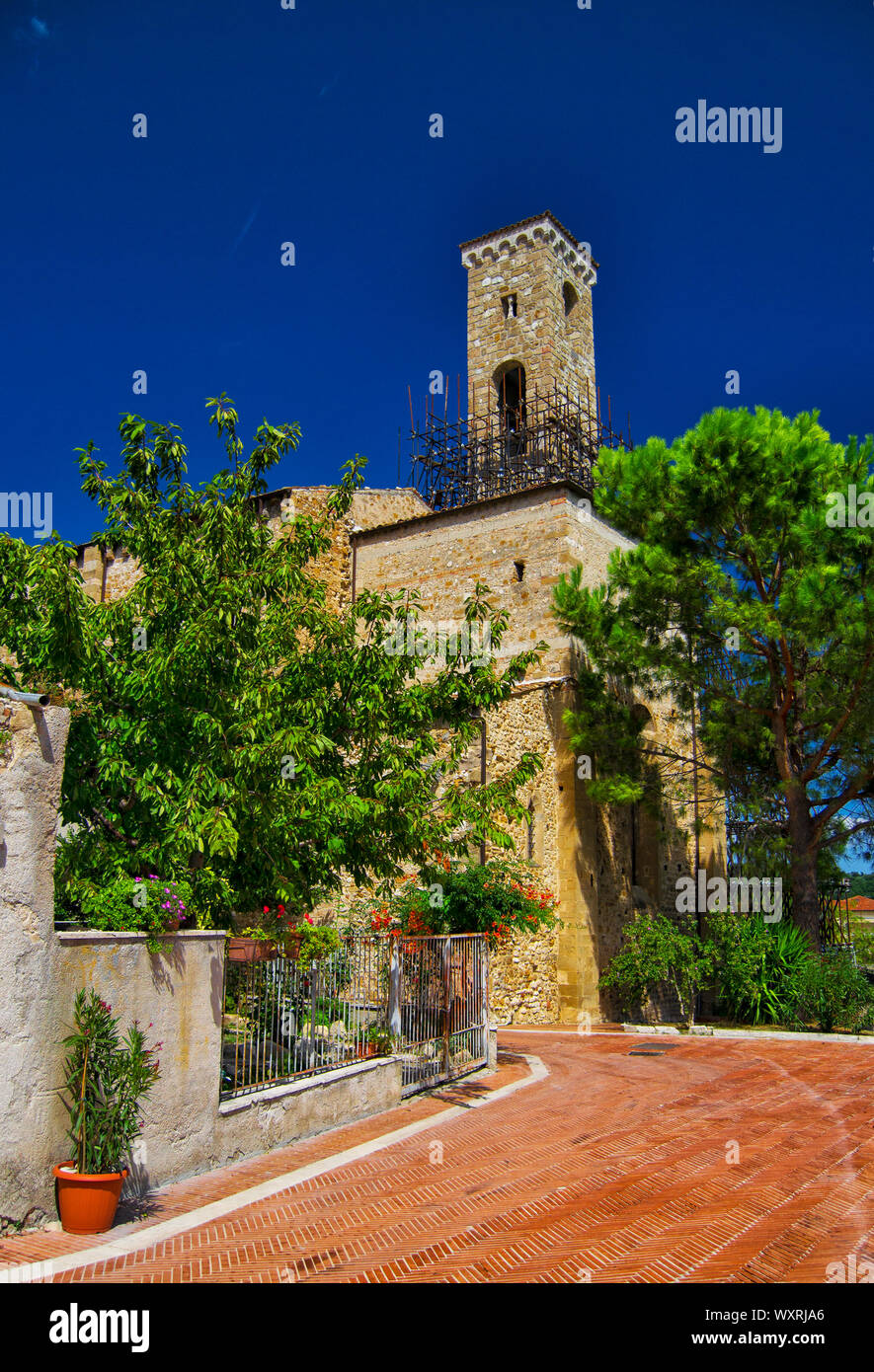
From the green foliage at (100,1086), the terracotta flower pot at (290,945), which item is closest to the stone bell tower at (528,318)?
the terracotta flower pot at (290,945)

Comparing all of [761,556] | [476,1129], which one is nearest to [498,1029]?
[476,1129]

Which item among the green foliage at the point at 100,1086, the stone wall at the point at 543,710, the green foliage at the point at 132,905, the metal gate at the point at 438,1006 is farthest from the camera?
the stone wall at the point at 543,710

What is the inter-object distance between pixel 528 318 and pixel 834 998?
1966cm

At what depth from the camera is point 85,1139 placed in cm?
608

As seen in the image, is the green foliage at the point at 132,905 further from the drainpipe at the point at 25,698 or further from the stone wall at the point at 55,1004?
the drainpipe at the point at 25,698

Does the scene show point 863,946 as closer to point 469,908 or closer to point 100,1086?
point 469,908

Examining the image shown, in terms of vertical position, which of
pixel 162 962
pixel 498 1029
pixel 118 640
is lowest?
pixel 498 1029

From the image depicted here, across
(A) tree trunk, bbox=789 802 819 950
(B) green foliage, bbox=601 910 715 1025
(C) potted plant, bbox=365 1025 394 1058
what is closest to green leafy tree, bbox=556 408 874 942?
(A) tree trunk, bbox=789 802 819 950

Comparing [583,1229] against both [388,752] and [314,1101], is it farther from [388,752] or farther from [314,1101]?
[388,752]

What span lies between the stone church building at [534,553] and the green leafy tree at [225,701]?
21.5ft

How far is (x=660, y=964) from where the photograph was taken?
1744cm

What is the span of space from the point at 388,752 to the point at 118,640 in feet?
9.73

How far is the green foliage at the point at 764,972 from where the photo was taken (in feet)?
55.4

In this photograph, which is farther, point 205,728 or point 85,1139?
point 205,728
